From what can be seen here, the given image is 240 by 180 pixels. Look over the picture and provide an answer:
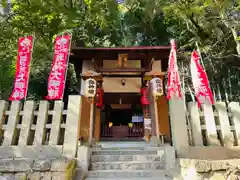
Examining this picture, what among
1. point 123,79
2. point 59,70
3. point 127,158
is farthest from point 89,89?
point 127,158

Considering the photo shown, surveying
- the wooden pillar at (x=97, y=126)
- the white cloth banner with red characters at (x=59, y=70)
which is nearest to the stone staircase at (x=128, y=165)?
the white cloth banner with red characters at (x=59, y=70)

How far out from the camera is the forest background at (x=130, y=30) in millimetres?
10578

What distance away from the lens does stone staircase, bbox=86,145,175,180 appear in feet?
13.8

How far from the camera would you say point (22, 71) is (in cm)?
593

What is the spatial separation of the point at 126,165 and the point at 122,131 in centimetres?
825

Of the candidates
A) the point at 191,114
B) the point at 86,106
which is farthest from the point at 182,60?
the point at 191,114

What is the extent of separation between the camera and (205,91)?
500 cm

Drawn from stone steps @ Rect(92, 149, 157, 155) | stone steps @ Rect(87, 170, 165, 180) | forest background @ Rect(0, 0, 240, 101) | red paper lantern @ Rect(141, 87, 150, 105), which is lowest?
stone steps @ Rect(87, 170, 165, 180)

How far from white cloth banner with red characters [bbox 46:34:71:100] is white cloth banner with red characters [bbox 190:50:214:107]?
167 inches

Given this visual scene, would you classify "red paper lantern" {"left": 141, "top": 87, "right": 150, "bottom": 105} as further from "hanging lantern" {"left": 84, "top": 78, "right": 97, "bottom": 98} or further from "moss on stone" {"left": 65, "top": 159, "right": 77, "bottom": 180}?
"moss on stone" {"left": 65, "top": 159, "right": 77, "bottom": 180}

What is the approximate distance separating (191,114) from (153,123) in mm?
4030

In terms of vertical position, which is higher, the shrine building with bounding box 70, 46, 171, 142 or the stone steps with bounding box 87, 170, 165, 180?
the shrine building with bounding box 70, 46, 171, 142

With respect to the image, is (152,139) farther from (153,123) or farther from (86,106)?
(86,106)

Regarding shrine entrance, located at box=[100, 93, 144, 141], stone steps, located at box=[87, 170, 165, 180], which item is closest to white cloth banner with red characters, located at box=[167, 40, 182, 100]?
stone steps, located at box=[87, 170, 165, 180]
